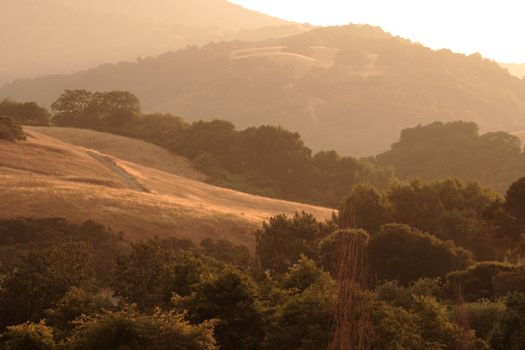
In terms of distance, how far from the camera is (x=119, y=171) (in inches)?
3135

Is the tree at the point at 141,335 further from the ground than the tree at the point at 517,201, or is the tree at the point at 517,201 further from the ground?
→ the tree at the point at 517,201

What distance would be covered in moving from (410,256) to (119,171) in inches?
1615

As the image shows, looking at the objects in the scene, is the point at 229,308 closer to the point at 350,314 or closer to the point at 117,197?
the point at 350,314

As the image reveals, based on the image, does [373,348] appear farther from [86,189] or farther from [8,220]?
[86,189]

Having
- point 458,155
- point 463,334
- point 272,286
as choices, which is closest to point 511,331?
point 463,334

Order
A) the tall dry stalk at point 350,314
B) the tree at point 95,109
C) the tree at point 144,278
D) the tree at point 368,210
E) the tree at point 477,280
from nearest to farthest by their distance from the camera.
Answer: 1. the tall dry stalk at point 350,314
2. the tree at point 144,278
3. the tree at point 477,280
4. the tree at point 368,210
5. the tree at point 95,109

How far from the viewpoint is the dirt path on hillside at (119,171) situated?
241ft

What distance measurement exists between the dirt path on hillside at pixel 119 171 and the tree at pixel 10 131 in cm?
939

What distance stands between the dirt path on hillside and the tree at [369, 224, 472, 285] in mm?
30252

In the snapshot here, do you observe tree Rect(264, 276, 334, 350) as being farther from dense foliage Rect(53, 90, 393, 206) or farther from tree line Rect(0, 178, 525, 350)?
dense foliage Rect(53, 90, 393, 206)

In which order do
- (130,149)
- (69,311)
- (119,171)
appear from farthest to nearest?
1. (130,149)
2. (119,171)
3. (69,311)

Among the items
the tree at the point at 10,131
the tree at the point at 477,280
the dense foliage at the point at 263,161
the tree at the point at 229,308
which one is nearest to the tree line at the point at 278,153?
the dense foliage at the point at 263,161

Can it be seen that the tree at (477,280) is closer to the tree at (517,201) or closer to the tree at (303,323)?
the tree at (517,201)

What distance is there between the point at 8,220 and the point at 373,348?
35.3 m
